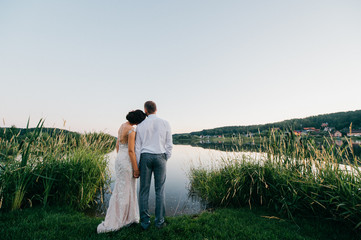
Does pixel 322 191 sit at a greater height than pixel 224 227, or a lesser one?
greater

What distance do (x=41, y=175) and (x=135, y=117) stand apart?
116 inches

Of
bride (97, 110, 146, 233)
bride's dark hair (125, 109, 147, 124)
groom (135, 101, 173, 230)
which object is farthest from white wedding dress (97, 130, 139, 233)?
bride's dark hair (125, 109, 147, 124)

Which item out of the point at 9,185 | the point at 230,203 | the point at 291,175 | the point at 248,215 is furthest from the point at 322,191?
the point at 9,185

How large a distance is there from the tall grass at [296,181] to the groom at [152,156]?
213 centimetres

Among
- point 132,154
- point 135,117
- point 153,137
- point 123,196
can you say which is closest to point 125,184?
point 123,196

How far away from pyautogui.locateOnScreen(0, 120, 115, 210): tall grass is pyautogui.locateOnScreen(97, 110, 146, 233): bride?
4.99 ft

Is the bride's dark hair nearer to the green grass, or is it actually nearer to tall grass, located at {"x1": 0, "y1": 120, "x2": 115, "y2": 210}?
the green grass

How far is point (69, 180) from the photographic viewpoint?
4102mm

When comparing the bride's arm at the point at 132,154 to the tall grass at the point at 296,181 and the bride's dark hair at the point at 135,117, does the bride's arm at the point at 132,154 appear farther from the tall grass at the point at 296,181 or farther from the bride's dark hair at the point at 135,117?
the tall grass at the point at 296,181

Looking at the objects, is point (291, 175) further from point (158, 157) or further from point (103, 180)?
point (103, 180)

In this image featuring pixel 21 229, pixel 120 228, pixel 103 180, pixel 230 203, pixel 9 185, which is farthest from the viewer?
pixel 103 180

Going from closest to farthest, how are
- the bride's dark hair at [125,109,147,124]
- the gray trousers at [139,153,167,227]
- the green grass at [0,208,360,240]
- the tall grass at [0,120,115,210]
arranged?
the green grass at [0,208,360,240] → the gray trousers at [139,153,167,227] → the bride's dark hair at [125,109,147,124] → the tall grass at [0,120,115,210]

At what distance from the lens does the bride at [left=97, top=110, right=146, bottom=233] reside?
10.2 feet

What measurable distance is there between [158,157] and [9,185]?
3531 mm
